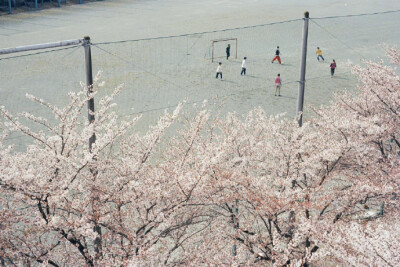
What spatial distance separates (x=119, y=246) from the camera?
19.6ft

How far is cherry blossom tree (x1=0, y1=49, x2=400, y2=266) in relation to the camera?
5469 mm

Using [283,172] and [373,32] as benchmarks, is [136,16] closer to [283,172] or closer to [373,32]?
[373,32]

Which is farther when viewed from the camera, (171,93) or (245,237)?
(171,93)

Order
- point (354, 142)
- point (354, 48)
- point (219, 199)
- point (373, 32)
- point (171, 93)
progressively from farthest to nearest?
1. point (373, 32)
2. point (354, 48)
3. point (171, 93)
4. point (354, 142)
5. point (219, 199)

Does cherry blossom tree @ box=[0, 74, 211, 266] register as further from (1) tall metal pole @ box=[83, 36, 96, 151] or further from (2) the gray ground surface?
(2) the gray ground surface

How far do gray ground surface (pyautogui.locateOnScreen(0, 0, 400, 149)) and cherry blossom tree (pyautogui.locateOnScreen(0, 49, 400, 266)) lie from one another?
2.99m

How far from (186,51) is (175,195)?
62.9 ft

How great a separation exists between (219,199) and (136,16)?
30331mm

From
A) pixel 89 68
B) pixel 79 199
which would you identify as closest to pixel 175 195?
pixel 79 199

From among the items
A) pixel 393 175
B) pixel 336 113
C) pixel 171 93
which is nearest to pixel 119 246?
pixel 393 175

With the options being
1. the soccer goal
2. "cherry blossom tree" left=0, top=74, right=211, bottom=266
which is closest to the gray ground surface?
the soccer goal

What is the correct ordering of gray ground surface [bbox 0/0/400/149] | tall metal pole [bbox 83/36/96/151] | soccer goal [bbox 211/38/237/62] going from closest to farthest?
tall metal pole [bbox 83/36/96/151] → gray ground surface [bbox 0/0/400/149] → soccer goal [bbox 211/38/237/62]

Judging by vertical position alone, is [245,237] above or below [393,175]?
below

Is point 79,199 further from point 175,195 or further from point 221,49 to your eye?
point 221,49
